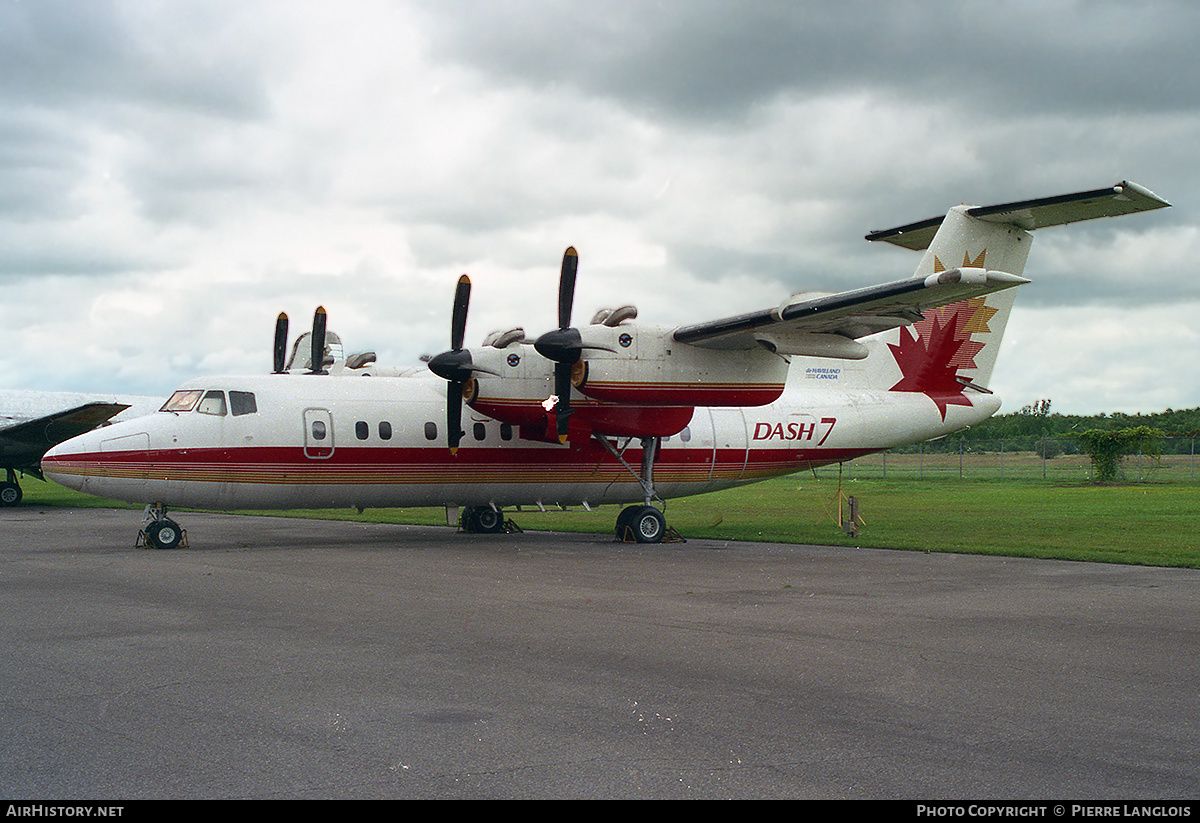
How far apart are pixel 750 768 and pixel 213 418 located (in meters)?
14.0

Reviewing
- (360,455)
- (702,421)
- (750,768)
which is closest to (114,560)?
(360,455)

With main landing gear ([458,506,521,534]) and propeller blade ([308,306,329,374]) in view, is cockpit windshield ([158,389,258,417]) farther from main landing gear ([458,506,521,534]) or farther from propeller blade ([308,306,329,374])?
main landing gear ([458,506,521,534])

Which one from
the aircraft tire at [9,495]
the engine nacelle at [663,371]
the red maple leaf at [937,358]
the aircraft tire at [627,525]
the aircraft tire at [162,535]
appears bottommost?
the aircraft tire at [9,495]

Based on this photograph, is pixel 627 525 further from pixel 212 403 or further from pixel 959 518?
pixel 959 518

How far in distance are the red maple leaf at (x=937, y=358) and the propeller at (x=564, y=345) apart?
745 cm

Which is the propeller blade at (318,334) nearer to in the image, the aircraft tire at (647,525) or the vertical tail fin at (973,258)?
the aircraft tire at (647,525)

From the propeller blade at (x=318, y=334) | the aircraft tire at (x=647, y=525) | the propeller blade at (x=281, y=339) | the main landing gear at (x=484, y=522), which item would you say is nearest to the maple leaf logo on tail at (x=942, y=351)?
the aircraft tire at (x=647, y=525)

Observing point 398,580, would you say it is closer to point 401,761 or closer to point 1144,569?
point 401,761

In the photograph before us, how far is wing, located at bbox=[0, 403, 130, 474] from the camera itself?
29188 millimetres

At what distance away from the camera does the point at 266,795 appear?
14.3 feet

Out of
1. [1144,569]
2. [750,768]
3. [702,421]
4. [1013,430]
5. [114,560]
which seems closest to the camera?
[750,768]

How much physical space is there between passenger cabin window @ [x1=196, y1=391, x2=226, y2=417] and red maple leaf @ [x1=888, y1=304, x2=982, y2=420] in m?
13.1

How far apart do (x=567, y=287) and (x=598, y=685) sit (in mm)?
11533

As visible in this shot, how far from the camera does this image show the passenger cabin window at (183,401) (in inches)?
661
